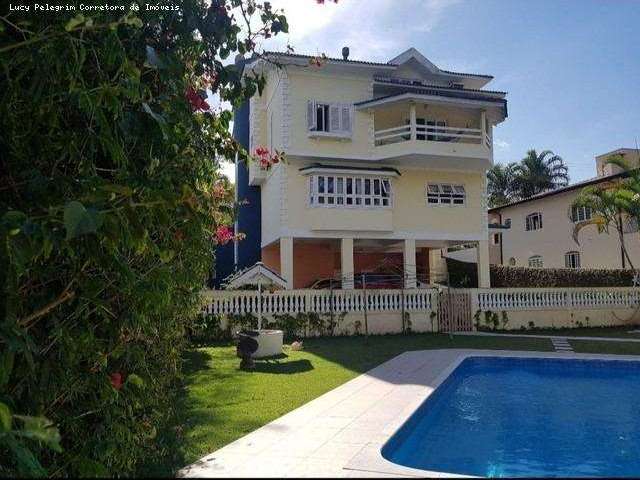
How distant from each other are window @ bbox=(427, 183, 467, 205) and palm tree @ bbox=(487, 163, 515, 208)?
102ft

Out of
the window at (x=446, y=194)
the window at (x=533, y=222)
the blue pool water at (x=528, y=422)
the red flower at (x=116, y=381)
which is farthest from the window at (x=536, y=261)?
the red flower at (x=116, y=381)

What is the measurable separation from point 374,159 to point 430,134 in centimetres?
271

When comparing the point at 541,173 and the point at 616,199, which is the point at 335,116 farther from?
the point at 541,173

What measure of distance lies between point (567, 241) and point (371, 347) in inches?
945

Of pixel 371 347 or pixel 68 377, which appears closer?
pixel 68 377

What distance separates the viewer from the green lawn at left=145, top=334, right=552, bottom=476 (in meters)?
6.23

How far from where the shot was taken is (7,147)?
10.8 feet

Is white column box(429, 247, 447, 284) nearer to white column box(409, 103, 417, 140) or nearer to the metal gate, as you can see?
white column box(409, 103, 417, 140)

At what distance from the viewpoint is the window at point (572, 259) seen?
34844mm

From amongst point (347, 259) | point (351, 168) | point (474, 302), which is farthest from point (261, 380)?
point (351, 168)

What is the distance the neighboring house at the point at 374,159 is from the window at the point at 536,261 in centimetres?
1328

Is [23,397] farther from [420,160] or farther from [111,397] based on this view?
[420,160]

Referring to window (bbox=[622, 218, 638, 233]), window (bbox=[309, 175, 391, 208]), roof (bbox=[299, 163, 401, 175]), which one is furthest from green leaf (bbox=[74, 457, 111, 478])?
window (bbox=[622, 218, 638, 233])

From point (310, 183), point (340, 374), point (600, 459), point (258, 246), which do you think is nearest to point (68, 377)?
point (600, 459)
